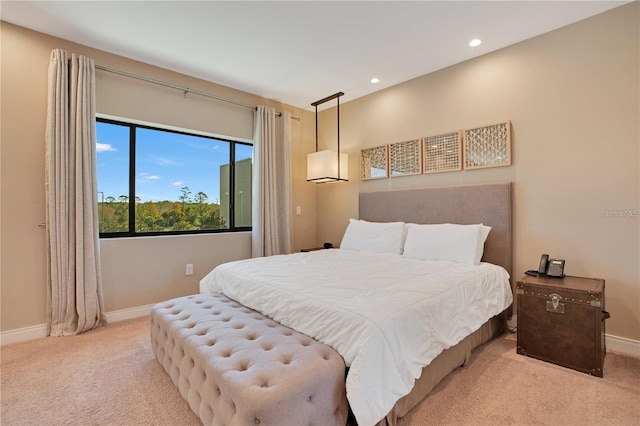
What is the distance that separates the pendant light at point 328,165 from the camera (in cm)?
416

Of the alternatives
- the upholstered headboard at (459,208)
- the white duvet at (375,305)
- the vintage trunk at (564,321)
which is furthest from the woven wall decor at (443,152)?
the vintage trunk at (564,321)

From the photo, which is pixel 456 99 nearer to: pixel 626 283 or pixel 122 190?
pixel 626 283

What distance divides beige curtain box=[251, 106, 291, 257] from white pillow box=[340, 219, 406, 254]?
1.02 metres

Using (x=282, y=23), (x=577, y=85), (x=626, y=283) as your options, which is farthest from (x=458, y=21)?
(x=626, y=283)

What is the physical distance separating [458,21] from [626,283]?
2.51 m

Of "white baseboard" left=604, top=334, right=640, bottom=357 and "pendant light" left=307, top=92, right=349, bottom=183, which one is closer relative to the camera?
"white baseboard" left=604, top=334, right=640, bottom=357

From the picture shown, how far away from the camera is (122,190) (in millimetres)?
3357

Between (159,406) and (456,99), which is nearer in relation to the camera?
(159,406)

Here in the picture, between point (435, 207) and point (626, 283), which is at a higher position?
point (435, 207)

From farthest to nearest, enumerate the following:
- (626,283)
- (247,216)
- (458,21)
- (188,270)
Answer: (247,216), (188,270), (458,21), (626,283)

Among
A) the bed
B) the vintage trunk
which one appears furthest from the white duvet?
the vintage trunk

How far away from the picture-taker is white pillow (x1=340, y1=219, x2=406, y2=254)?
11.1 feet

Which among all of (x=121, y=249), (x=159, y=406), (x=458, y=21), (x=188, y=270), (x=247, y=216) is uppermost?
(x=458, y=21)

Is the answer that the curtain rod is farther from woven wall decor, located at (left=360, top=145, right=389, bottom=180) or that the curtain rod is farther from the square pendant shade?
woven wall decor, located at (left=360, top=145, right=389, bottom=180)
